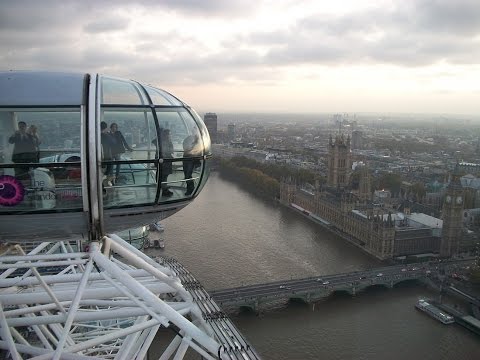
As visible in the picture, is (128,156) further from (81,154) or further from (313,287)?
(313,287)

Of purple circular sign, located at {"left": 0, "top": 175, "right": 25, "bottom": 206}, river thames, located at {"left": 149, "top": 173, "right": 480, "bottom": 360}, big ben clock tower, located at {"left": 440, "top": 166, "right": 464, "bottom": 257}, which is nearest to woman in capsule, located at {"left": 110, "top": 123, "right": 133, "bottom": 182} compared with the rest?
purple circular sign, located at {"left": 0, "top": 175, "right": 25, "bottom": 206}

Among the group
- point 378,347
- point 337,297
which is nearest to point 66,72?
point 378,347

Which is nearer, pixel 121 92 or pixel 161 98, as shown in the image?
pixel 121 92

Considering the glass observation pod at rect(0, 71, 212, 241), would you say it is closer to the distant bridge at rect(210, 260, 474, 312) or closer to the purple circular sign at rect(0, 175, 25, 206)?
the purple circular sign at rect(0, 175, 25, 206)

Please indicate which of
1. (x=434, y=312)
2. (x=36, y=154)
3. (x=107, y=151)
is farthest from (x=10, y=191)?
(x=434, y=312)

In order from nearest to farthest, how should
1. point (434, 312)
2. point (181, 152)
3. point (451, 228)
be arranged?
point (181, 152)
point (434, 312)
point (451, 228)
